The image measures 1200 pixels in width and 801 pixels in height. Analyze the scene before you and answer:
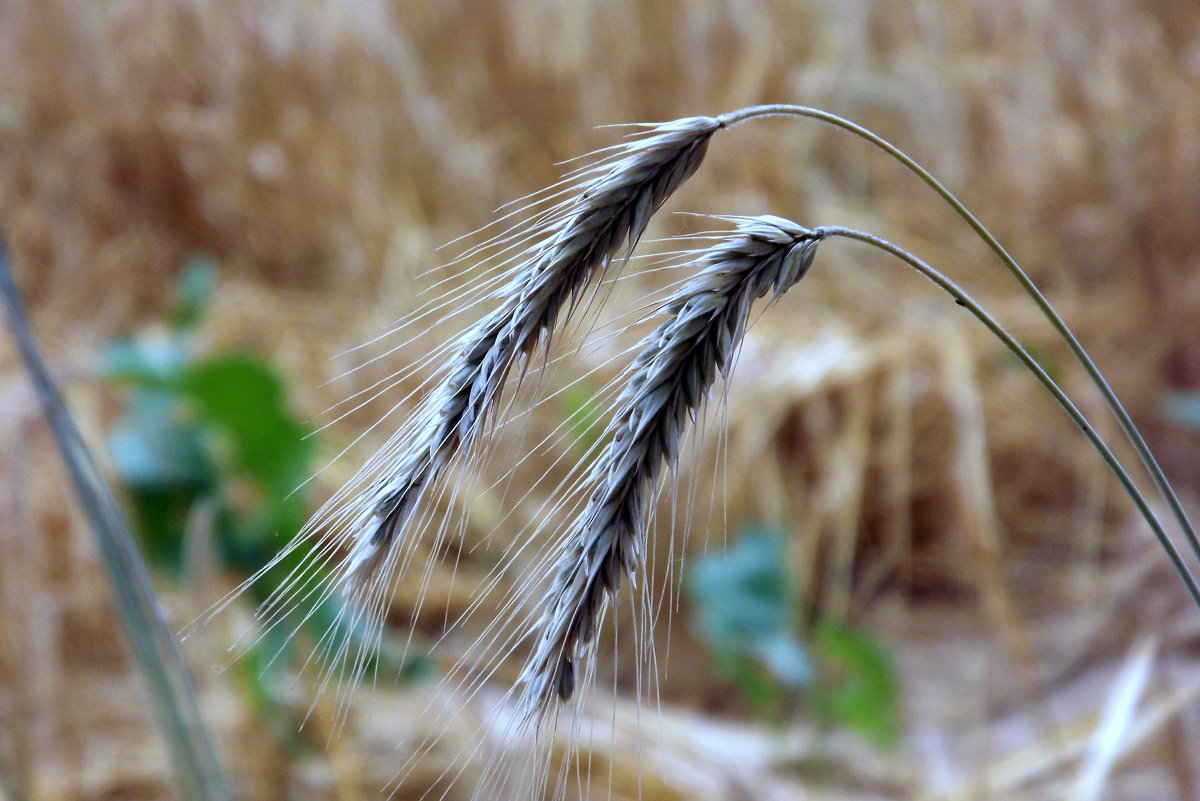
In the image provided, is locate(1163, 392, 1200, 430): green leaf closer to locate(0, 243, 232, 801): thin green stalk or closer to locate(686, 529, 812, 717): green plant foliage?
locate(686, 529, 812, 717): green plant foliage

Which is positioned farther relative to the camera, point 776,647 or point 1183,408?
point 1183,408

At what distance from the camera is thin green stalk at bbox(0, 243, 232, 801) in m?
0.42

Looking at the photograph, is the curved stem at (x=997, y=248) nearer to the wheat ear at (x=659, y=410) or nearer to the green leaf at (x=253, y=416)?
the wheat ear at (x=659, y=410)

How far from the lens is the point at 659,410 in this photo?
0.25m

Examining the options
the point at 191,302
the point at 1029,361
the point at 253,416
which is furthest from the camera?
the point at 191,302

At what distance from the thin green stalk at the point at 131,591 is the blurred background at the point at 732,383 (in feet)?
0.22

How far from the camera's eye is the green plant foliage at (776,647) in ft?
3.16

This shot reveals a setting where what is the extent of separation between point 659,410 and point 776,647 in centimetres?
79

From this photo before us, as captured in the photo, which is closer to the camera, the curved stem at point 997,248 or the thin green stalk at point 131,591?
the curved stem at point 997,248

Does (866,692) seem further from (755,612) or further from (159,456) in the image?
(159,456)

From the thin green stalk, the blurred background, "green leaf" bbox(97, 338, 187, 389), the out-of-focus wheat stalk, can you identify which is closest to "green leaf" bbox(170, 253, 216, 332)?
the blurred background

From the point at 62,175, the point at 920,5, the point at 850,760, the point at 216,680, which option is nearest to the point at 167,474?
the point at 216,680

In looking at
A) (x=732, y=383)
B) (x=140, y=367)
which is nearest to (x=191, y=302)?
(x=140, y=367)

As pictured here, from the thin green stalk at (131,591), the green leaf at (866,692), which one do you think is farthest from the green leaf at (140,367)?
the green leaf at (866,692)
